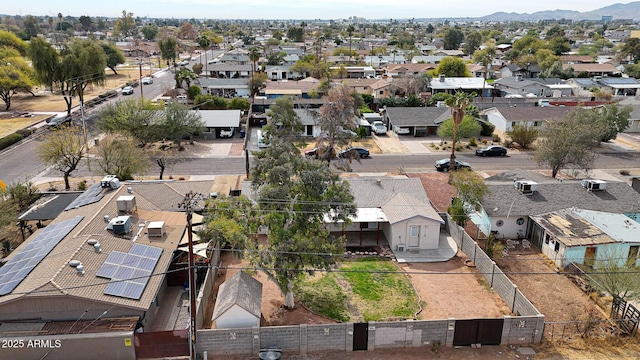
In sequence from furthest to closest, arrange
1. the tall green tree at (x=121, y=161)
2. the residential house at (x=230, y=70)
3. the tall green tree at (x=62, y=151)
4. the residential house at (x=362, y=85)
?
the residential house at (x=230, y=70), the residential house at (x=362, y=85), the tall green tree at (x=62, y=151), the tall green tree at (x=121, y=161)

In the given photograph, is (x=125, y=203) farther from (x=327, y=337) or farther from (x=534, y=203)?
(x=534, y=203)

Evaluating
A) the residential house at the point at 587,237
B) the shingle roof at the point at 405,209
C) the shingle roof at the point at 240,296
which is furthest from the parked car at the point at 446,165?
the shingle roof at the point at 240,296

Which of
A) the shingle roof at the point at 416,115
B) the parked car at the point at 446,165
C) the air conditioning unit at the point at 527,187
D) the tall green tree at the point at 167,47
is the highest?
the tall green tree at the point at 167,47

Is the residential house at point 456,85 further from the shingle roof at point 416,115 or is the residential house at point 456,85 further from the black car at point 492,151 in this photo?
the black car at point 492,151

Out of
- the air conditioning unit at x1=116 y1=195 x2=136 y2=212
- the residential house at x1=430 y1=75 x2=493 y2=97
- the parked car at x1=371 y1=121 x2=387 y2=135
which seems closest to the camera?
the air conditioning unit at x1=116 y1=195 x2=136 y2=212

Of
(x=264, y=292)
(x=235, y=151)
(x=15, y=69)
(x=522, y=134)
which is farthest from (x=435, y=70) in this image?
(x=264, y=292)

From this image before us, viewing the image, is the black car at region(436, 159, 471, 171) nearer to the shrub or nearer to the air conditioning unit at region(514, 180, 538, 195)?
the air conditioning unit at region(514, 180, 538, 195)

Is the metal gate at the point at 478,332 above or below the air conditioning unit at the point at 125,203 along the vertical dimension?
below

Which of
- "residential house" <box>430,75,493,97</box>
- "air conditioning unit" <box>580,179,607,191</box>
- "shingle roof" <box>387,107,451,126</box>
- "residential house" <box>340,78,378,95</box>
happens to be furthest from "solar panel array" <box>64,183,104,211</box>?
"residential house" <box>430,75,493,97</box>
